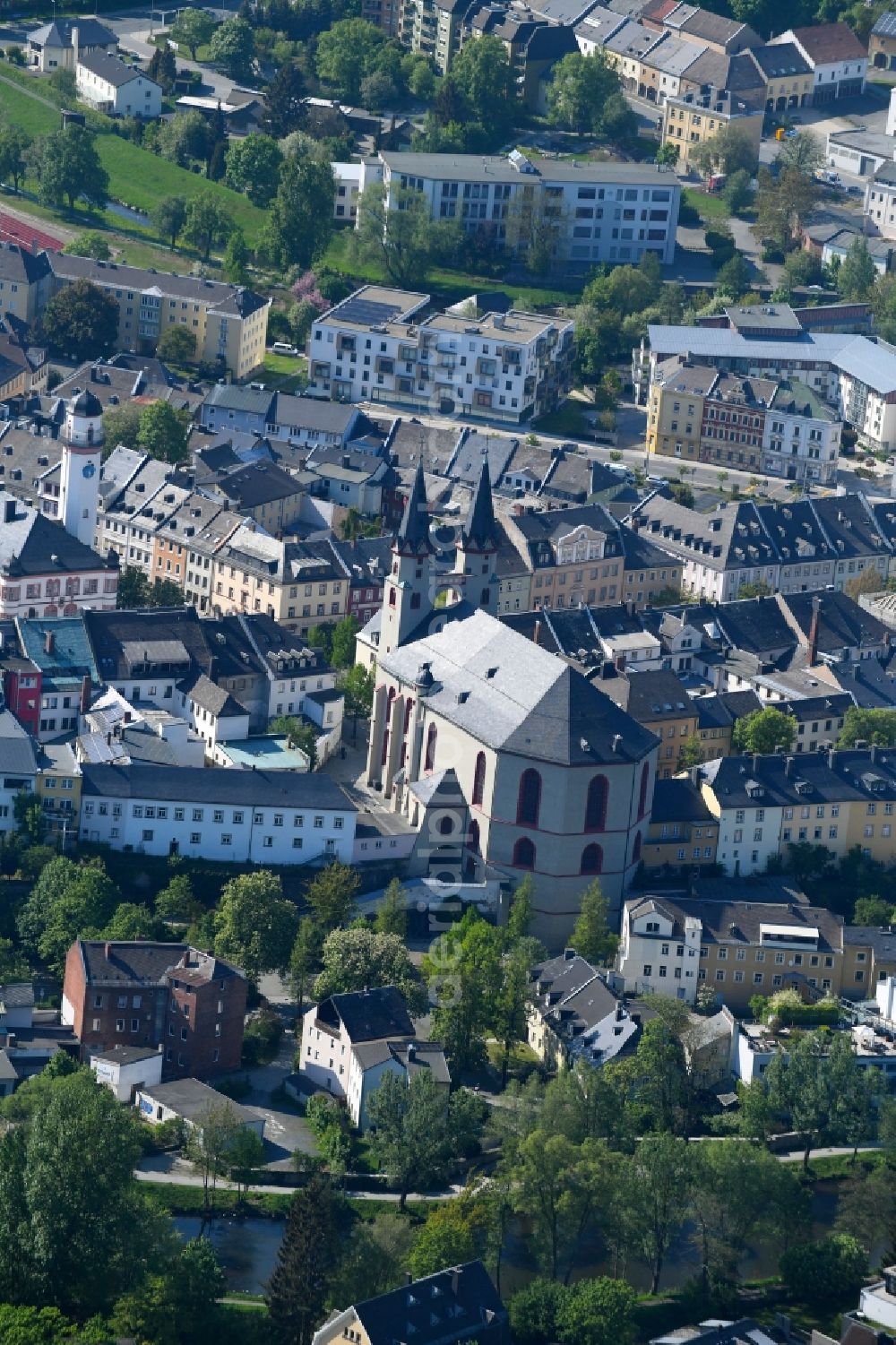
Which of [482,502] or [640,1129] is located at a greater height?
[482,502]

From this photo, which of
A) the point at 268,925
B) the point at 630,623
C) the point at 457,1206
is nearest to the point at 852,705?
the point at 630,623

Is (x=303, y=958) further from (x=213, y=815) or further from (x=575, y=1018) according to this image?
(x=575, y=1018)

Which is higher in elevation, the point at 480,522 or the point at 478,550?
the point at 480,522

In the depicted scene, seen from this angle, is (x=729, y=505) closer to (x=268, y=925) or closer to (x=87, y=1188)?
(x=268, y=925)

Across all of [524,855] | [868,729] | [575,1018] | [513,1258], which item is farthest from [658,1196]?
[868,729]

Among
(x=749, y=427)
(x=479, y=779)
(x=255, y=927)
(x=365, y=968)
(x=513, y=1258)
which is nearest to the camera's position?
(x=513, y=1258)

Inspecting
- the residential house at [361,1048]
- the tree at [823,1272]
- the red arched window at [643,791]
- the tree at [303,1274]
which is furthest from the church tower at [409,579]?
the tree at [303,1274]

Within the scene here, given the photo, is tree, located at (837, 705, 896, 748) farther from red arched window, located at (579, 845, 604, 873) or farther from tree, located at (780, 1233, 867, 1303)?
tree, located at (780, 1233, 867, 1303)

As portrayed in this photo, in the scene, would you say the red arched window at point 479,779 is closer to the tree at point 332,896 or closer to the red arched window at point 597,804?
the red arched window at point 597,804
